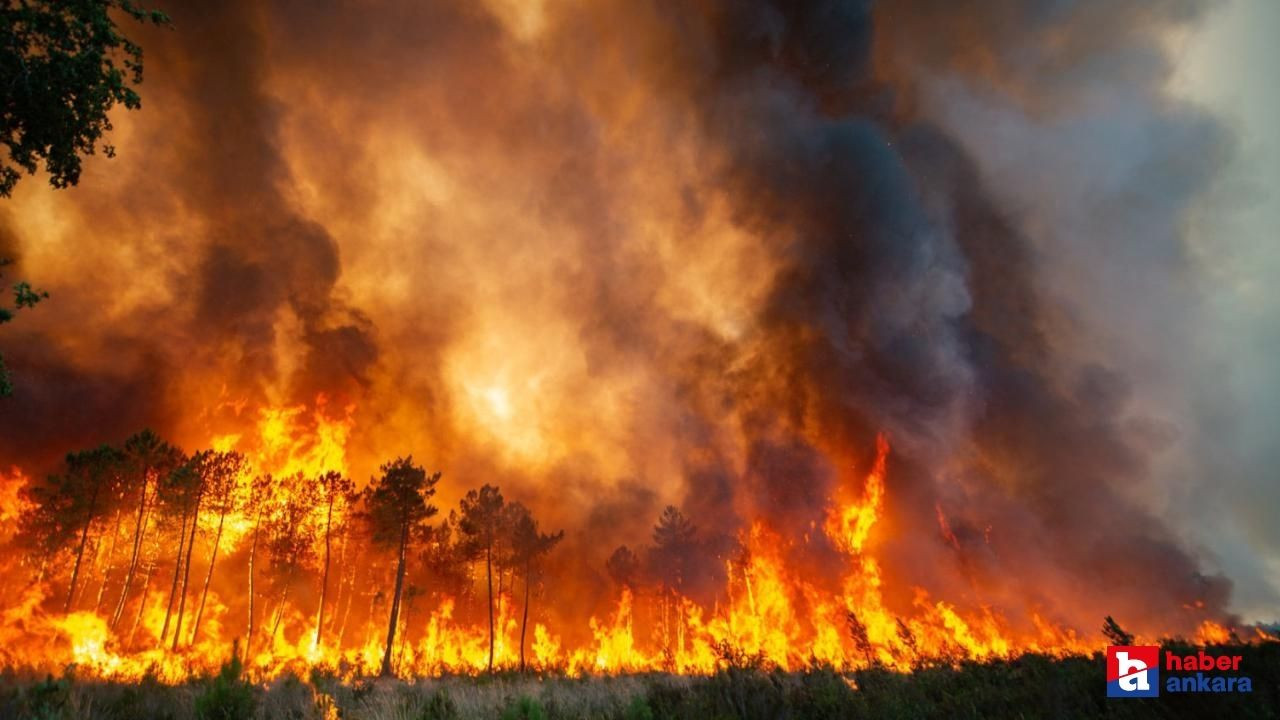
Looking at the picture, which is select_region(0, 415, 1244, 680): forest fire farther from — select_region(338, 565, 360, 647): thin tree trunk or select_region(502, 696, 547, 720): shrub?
select_region(502, 696, 547, 720): shrub

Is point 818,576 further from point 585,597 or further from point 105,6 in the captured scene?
point 105,6

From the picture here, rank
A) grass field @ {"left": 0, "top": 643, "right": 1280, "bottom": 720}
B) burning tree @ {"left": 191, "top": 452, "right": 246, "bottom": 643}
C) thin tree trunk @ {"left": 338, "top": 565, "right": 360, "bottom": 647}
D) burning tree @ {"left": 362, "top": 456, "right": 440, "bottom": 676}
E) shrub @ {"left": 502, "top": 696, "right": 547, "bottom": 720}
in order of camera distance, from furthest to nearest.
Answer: thin tree trunk @ {"left": 338, "top": 565, "right": 360, "bottom": 647}
burning tree @ {"left": 191, "top": 452, "right": 246, "bottom": 643}
burning tree @ {"left": 362, "top": 456, "right": 440, "bottom": 676}
shrub @ {"left": 502, "top": 696, "right": 547, "bottom": 720}
grass field @ {"left": 0, "top": 643, "right": 1280, "bottom": 720}

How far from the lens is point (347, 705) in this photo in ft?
36.5

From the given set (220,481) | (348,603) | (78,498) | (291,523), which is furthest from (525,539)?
(78,498)

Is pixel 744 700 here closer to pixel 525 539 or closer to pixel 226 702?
pixel 226 702

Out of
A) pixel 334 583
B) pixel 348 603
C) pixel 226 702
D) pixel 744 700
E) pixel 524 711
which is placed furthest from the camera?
pixel 334 583

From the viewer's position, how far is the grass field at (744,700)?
7281mm

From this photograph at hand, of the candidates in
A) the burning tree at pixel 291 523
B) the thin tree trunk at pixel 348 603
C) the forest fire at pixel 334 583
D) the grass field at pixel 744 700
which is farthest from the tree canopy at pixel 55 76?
the thin tree trunk at pixel 348 603

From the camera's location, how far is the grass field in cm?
728

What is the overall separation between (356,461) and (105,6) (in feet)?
267

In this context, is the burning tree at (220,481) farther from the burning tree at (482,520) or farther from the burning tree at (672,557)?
the burning tree at (672,557)

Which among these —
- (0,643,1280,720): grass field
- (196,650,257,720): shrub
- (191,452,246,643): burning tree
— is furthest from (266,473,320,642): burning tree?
(196,650,257,720): shrub

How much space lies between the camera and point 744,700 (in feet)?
29.3

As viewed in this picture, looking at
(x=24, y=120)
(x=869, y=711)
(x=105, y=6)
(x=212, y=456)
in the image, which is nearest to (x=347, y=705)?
(x=869, y=711)
